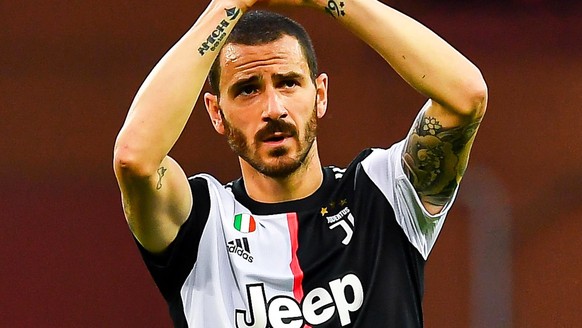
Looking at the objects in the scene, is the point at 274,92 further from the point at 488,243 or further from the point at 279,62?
the point at 488,243

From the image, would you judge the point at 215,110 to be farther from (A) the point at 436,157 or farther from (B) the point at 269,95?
(A) the point at 436,157

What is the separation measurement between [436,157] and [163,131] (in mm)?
481

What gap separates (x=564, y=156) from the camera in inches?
125

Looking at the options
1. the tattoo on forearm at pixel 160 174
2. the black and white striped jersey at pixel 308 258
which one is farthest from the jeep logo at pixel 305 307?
the tattoo on forearm at pixel 160 174

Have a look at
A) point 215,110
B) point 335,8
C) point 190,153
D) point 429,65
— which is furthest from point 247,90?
point 190,153

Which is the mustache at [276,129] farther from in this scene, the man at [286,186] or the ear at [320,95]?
the ear at [320,95]

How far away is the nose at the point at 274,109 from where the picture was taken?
6.10ft

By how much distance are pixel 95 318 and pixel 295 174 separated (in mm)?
1395

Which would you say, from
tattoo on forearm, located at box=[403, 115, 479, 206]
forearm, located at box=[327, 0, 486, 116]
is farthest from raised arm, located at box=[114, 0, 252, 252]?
tattoo on forearm, located at box=[403, 115, 479, 206]

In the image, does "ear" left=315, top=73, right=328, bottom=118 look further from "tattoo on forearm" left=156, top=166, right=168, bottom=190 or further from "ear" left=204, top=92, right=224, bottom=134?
"tattoo on forearm" left=156, top=166, right=168, bottom=190

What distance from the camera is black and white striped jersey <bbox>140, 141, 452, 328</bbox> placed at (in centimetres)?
186

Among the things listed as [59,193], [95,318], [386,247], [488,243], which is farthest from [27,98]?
[386,247]

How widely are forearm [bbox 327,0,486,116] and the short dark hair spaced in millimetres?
158

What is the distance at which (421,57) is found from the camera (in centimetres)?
180
